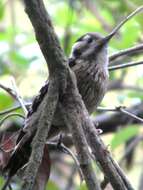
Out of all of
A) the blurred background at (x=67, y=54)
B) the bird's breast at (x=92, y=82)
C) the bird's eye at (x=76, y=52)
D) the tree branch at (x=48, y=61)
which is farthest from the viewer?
the blurred background at (x=67, y=54)

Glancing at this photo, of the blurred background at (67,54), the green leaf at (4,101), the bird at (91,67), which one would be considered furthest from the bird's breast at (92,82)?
the blurred background at (67,54)

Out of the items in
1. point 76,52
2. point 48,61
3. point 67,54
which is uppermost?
point 48,61

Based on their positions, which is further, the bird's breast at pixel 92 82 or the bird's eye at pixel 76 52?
the bird's eye at pixel 76 52

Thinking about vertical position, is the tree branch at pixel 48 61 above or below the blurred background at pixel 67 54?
above

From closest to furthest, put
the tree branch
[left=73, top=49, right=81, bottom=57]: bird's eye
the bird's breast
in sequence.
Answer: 1. the tree branch
2. the bird's breast
3. [left=73, top=49, right=81, bottom=57]: bird's eye

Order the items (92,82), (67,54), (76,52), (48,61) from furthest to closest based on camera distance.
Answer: (67,54) < (76,52) < (92,82) < (48,61)

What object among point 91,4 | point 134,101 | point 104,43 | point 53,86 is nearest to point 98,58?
point 104,43

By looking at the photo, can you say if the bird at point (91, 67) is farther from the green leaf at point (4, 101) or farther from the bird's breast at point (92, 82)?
the green leaf at point (4, 101)

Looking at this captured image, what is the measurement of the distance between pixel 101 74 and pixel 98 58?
0.07m

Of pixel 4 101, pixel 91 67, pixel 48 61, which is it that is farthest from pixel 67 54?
pixel 48 61

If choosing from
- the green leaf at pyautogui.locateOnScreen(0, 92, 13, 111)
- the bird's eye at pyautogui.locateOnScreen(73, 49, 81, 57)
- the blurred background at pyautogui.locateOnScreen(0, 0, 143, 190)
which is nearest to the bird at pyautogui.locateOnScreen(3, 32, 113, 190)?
the bird's eye at pyautogui.locateOnScreen(73, 49, 81, 57)

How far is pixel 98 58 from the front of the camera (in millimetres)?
2020

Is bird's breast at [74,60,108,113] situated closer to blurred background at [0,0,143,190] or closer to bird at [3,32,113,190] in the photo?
bird at [3,32,113,190]

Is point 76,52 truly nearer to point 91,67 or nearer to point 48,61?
point 91,67
